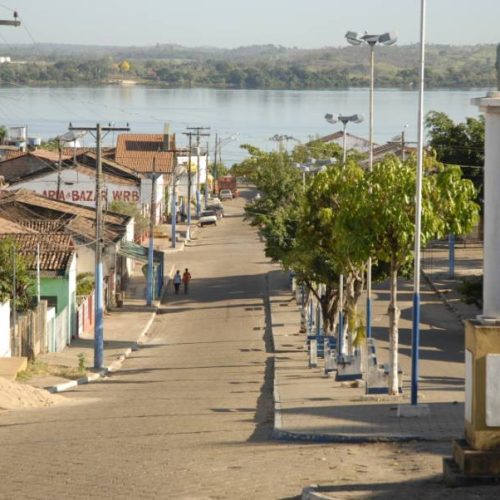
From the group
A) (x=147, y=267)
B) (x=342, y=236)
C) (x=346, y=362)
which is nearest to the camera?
(x=342, y=236)

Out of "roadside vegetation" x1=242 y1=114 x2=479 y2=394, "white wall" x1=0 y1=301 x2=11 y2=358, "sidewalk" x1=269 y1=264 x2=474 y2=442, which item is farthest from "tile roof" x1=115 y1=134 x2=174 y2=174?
"roadside vegetation" x1=242 y1=114 x2=479 y2=394

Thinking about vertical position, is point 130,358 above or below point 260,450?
below

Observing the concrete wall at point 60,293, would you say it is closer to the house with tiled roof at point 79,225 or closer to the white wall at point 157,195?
the house with tiled roof at point 79,225

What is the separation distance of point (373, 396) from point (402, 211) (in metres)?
2.97

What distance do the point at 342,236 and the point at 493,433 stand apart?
28.6 feet

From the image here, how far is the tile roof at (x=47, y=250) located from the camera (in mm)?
38062

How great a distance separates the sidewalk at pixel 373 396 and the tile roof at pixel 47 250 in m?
6.55

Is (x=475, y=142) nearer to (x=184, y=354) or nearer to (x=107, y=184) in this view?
(x=107, y=184)

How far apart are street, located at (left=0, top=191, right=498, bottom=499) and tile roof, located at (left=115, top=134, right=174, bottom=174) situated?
55073mm

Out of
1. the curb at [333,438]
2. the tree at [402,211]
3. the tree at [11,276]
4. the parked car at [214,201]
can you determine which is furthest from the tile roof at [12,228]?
the parked car at [214,201]

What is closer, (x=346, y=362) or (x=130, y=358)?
(x=346, y=362)

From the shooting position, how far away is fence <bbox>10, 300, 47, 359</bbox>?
30.9m

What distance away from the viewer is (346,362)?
964 inches

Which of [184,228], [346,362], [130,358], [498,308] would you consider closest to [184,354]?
[130,358]
